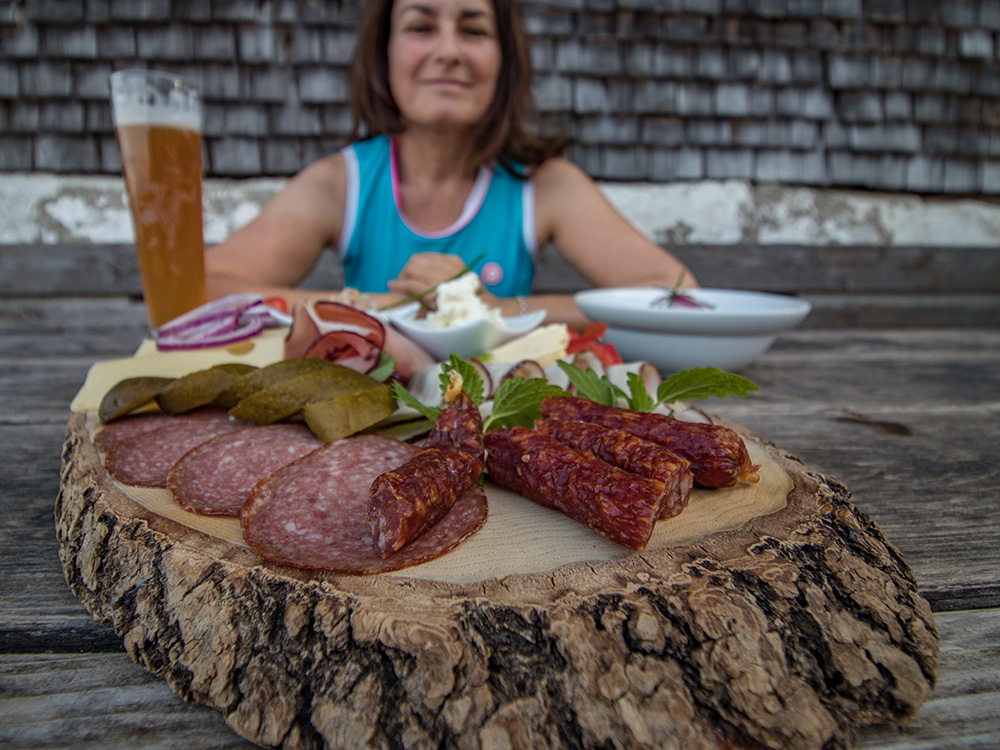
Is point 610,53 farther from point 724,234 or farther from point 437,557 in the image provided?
point 437,557

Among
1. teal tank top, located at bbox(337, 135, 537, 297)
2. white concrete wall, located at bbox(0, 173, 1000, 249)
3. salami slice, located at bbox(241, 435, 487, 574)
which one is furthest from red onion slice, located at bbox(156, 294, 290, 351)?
white concrete wall, located at bbox(0, 173, 1000, 249)

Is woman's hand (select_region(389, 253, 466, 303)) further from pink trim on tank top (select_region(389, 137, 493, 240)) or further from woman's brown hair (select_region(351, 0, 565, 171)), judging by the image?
woman's brown hair (select_region(351, 0, 565, 171))

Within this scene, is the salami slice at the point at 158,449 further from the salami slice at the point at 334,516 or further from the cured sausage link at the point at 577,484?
the cured sausage link at the point at 577,484

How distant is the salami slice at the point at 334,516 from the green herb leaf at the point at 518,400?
0.59 feet

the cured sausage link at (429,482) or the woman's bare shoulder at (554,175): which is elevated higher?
the woman's bare shoulder at (554,175)

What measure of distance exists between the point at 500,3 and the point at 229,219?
7.61 feet

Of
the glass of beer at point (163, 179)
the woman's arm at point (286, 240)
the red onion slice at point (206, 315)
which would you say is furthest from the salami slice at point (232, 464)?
the woman's arm at point (286, 240)

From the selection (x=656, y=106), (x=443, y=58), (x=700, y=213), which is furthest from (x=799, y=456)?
(x=656, y=106)

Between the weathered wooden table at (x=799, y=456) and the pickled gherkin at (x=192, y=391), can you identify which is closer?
the weathered wooden table at (x=799, y=456)

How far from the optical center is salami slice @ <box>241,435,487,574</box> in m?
0.76

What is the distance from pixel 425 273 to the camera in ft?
7.98

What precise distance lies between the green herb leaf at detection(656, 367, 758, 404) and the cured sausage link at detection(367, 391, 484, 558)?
0.36 m

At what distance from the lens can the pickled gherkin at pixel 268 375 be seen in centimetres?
116

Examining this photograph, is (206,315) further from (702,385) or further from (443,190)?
(443,190)
